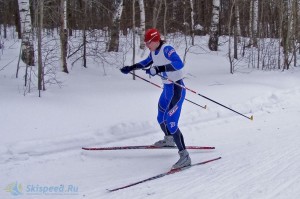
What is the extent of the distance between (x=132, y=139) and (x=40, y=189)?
2.33 metres

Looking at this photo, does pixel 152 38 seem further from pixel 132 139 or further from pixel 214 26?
pixel 214 26

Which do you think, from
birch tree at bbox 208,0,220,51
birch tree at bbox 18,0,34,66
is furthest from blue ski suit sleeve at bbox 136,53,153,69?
birch tree at bbox 208,0,220,51

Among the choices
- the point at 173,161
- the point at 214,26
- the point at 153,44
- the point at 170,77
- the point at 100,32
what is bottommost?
the point at 173,161

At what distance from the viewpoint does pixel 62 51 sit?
402 inches

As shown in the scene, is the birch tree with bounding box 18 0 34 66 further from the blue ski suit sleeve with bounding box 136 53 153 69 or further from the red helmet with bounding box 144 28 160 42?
the red helmet with bounding box 144 28 160 42

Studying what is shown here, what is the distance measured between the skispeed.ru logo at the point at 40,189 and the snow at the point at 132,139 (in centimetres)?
1

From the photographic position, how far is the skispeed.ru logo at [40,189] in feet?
14.1

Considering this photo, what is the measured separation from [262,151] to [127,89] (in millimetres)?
4670

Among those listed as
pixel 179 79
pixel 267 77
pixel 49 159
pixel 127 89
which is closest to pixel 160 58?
pixel 179 79

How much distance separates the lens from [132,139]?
6488 millimetres

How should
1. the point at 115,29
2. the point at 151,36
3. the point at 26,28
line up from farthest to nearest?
the point at 115,29, the point at 26,28, the point at 151,36

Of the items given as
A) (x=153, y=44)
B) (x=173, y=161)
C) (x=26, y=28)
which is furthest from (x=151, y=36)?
(x=26, y=28)

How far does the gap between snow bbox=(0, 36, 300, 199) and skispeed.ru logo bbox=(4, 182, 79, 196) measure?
1 centimetres

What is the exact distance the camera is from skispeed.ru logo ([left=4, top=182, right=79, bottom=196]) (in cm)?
430
